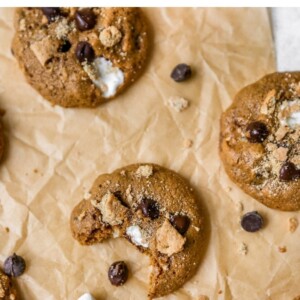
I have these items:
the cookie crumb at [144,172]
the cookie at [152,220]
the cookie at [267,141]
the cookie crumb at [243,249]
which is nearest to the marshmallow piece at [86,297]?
the cookie at [152,220]

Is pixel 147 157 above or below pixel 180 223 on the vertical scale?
above

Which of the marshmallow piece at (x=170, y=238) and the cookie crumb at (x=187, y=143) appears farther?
the cookie crumb at (x=187, y=143)

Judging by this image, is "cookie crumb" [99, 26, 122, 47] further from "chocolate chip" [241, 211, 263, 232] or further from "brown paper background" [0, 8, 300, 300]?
"chocolate chip" [241, 211, 263, 232]

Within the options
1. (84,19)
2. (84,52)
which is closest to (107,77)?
(84,52)

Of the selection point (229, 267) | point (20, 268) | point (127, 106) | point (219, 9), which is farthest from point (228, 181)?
point (20, 268)

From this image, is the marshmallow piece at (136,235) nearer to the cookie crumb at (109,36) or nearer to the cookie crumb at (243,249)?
the cookie crumb at (243,249)

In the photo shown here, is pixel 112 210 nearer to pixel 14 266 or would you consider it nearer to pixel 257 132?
pixel 14 266
